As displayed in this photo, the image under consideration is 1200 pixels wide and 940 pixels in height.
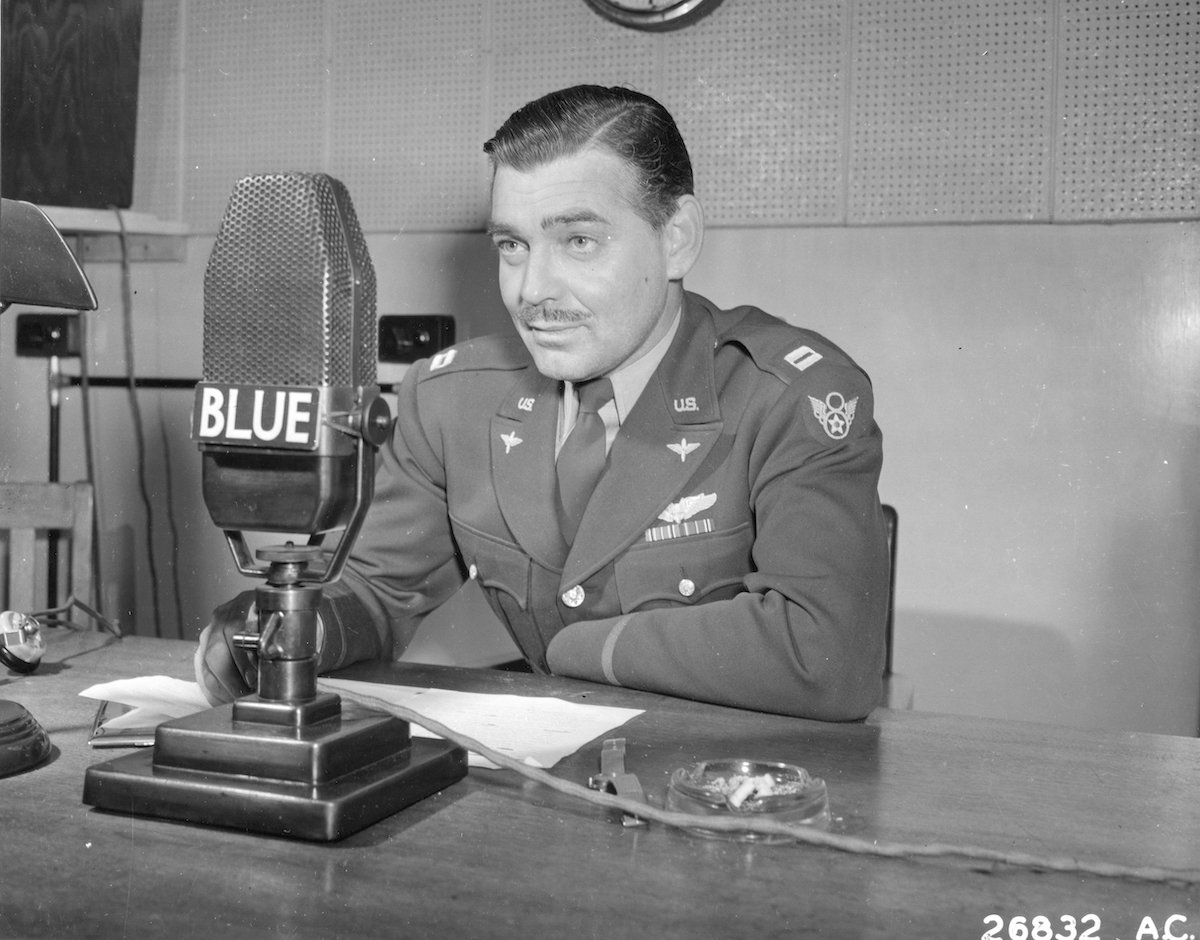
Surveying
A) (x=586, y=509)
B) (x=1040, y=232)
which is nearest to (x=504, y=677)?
(x=586, y=509)

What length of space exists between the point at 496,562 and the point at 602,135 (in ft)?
2.21

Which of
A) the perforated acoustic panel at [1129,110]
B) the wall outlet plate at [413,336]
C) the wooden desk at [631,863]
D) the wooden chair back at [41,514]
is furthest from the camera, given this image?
the wall outlet plate at [413,336]

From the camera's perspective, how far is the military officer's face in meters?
1.87

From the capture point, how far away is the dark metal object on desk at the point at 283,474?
3.19 ft

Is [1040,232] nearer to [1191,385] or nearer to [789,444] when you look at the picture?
[1191,385]

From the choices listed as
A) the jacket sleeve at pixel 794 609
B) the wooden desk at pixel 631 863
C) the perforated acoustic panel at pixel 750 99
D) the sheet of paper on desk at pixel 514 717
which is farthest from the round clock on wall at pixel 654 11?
the wooden desk at pixel 631 863

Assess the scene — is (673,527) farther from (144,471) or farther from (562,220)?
(144,471)

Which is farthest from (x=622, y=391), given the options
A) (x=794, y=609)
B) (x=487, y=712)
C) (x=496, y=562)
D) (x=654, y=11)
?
(x=654, y=11)

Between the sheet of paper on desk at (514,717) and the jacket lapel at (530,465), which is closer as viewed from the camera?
the sheet of paper on desk at (514,717)

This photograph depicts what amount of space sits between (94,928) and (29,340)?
363 cm

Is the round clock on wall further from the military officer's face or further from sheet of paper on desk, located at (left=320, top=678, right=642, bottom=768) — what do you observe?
sheet of paper on desk, located at (left=320, top=678, right=642, bottom=768)

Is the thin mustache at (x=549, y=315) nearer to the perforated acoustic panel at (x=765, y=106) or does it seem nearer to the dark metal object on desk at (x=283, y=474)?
the dark metal object on desk at (x=283, y=474)

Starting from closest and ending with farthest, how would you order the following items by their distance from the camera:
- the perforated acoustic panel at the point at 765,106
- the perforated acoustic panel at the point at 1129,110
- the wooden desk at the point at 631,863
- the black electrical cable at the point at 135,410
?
the wooden desk at the point at 631,863 → the perforated acoustic panel at the point at 1129,110 → the perforated acoustic panel at the point at 765,106 → the black electrical cable at the point at 135,410

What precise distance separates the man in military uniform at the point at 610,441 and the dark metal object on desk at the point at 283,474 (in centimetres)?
62
